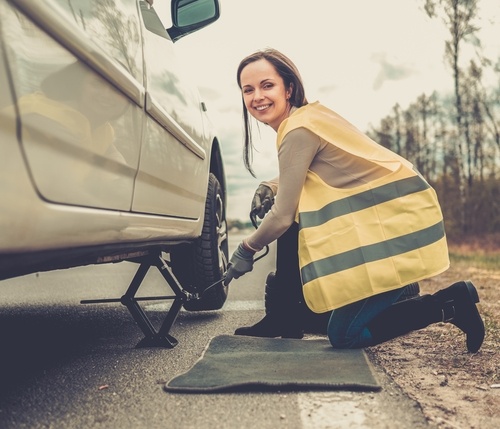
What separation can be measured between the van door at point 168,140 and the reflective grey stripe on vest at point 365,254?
699 mm

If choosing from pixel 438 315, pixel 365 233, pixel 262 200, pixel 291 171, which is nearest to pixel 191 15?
pixel 262 200

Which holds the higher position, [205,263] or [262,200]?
[262,200]

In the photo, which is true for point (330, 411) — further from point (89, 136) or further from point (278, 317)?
point (278, 317)

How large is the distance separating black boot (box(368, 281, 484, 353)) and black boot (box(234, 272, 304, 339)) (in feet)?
1.58

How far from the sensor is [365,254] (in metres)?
2.35

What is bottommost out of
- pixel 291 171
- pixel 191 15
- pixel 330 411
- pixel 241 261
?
pixel 330 411

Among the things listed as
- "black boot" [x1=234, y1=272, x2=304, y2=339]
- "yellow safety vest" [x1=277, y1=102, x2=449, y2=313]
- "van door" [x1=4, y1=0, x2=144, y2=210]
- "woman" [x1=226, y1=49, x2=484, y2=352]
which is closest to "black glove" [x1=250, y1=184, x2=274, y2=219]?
"black boot" [x1=234, y1=272, x2=304, y2=339]

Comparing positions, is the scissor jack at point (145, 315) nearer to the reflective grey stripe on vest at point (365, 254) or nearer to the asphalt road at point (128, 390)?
the asphalt road at point (128, 390)

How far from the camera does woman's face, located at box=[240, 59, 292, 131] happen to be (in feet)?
9.01

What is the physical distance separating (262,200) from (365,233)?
823 mm

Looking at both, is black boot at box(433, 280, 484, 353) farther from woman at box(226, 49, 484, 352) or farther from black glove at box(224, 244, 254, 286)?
black glove at box(224, 244, 254, 286)

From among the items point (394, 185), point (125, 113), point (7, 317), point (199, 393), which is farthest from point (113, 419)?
point (7, 317)

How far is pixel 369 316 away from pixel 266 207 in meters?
0.81

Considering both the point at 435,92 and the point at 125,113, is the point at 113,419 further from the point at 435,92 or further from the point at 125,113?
the point at 435,92
